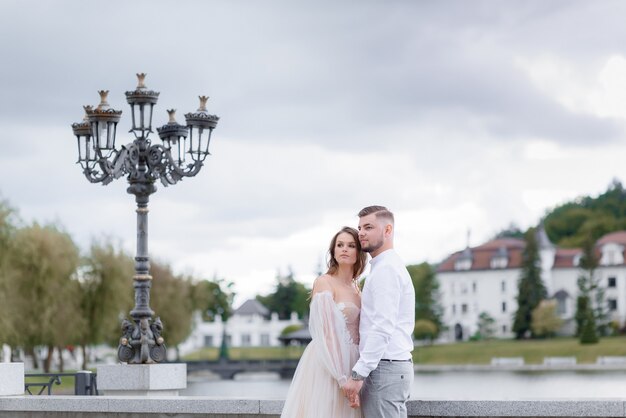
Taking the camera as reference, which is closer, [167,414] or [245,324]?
[167,414]

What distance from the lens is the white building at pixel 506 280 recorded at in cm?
10806

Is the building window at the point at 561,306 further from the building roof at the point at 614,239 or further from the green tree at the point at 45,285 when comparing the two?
the green tree at the point at 45,285

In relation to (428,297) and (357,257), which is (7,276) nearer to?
(357,257)

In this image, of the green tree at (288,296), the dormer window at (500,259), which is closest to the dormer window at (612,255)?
the dormer window at (500,259)

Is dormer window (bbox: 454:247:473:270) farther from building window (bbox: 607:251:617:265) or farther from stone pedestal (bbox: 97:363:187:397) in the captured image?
stone pedestal (bbox: 97:363:187:397)

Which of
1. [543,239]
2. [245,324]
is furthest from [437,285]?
[245,324]

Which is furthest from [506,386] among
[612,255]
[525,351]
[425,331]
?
[612,255]

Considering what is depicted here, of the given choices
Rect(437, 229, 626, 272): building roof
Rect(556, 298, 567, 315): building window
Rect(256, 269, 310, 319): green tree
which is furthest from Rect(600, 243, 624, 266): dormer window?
Rect(256, 269, 310, 319): green tree

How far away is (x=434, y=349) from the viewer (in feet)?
314

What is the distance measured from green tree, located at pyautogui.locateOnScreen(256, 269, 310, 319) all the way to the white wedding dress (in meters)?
122

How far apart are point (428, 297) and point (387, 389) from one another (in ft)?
339

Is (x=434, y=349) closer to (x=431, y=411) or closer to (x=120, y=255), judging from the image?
Result: (x=120, y=255)

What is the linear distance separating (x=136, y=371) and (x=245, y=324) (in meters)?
123

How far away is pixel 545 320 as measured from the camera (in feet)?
319
